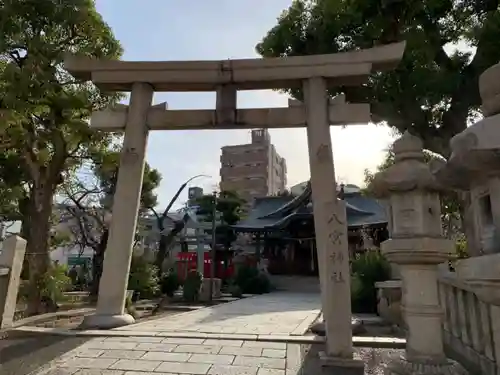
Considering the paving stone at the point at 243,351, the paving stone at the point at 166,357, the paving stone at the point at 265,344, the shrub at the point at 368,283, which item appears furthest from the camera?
the shrub at the point at 368,283

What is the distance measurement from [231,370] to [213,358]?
0.54 meters

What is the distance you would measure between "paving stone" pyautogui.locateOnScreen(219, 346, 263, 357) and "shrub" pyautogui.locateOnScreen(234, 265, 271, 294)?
14.9 metres

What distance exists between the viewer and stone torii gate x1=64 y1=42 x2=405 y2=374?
6750 millimetres

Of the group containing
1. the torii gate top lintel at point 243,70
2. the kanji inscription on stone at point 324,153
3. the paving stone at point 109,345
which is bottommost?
the paving stone at point 109,345

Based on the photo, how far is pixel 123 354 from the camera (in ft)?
16.0

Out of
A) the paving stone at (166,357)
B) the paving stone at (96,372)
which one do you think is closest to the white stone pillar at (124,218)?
the paving stone at (166,357)

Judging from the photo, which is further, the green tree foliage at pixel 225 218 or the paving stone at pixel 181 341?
the green tree foliage at pixel 225 218

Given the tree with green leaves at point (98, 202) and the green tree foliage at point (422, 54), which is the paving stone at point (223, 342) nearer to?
the green tree foliage at point (422, 54)

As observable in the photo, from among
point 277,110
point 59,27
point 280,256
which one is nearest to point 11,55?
point 59,27

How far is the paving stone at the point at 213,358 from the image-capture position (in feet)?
15.0

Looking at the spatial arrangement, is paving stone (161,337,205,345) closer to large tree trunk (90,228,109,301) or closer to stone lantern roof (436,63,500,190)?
stone lantern roof (436,63,500,190)

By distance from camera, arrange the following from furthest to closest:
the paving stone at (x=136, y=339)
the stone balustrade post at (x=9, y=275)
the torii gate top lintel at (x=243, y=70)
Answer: the stone balustrade post at (x=9, y=275)
the torii gate top lintel at (x=243, y=70)
the paving stone at (x=136, y=339)

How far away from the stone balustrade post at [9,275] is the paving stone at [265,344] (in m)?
4.85

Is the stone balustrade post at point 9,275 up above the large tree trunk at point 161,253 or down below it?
below
